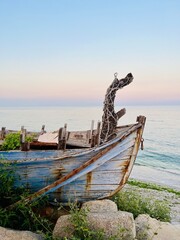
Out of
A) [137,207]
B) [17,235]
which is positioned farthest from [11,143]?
[137,207]

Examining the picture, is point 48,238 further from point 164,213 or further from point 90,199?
point 164,213

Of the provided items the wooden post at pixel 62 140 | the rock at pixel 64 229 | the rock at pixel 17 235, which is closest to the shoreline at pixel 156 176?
the wooden post at pixel 62 140

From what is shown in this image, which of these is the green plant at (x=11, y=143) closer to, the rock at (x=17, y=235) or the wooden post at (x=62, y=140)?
the wooden post at (x=62, y=140)

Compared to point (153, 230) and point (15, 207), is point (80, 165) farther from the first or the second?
point (153, 230)

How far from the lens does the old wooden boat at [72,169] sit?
21.5ft

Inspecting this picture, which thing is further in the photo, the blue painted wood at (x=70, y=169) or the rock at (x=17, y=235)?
the blue painted wood at (x=70, y=169)

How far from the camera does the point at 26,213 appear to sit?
6.67 m

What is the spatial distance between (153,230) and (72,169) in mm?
2360

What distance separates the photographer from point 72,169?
6684mm

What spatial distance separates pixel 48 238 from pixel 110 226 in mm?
1226

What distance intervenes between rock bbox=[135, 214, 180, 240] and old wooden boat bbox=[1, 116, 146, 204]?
3.64ft

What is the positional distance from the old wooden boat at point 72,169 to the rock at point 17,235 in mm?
756

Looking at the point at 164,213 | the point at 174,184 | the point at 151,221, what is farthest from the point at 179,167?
the point at 151,221

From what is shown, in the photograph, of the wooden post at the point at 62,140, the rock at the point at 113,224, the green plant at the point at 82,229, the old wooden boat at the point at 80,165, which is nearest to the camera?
the green plant at the point at 82,229
